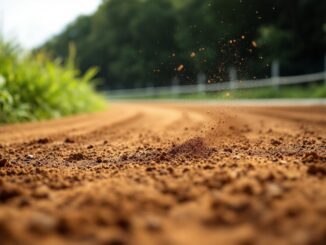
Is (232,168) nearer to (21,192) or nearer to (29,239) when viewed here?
(21,192)

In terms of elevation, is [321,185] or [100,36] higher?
[100,36]

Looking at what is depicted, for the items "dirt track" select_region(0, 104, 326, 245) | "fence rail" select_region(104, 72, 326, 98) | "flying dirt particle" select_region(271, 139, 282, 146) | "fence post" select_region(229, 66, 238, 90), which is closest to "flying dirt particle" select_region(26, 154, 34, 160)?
"dirt track" select_region(0, 104, 326, 245)

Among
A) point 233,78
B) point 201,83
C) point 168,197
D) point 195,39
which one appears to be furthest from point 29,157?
point 195,39

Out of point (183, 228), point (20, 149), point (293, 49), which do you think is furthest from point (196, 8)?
point (183, 228)

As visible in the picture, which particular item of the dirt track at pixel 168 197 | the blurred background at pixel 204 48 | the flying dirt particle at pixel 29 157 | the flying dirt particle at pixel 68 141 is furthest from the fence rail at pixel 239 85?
the dirt track at pixel 168 197

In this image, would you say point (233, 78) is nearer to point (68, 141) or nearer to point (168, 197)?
point (68, 141)

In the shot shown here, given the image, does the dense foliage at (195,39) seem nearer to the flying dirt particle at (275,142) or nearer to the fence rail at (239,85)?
the fence rail at (239,85)
